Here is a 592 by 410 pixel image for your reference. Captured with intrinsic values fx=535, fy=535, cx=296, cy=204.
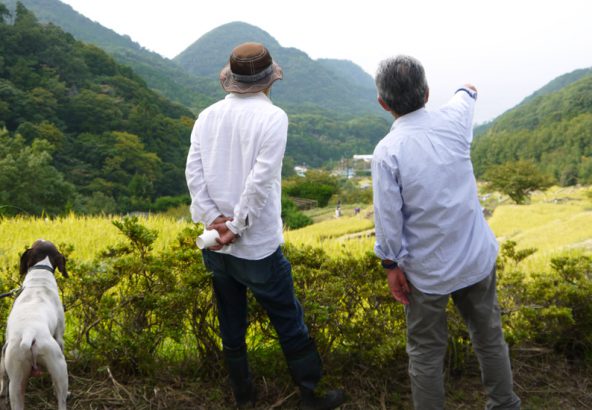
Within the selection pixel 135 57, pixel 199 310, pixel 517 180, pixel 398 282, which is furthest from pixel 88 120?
pixel 135 57

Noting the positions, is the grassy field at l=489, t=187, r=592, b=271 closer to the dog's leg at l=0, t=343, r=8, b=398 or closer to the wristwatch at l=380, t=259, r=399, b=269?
the wristwatch at l=380, t=259, r=399, b=269

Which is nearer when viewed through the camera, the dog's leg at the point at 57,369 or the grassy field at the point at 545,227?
the dog's leg at the point at 57,369

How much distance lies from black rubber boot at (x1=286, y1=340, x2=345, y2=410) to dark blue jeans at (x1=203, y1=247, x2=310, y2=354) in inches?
1.9

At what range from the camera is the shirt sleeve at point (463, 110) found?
2.33 meters

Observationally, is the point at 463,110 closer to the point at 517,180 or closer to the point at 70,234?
the point at 70,234

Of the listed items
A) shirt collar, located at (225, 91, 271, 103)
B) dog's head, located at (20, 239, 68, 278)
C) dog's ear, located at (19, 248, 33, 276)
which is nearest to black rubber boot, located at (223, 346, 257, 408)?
dog's head, located at (20, 239, 68, 278)

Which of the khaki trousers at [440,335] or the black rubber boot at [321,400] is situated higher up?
the khaki trousers at [440,335]

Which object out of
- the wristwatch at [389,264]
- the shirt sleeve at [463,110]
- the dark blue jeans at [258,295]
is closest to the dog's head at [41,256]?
the dark blue jeans at [258,295]

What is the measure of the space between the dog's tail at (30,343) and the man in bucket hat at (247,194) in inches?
31.7

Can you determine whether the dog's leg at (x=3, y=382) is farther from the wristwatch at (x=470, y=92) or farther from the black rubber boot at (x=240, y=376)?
the wristwatch at (x=470, y=92)

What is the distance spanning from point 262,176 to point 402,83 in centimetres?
69

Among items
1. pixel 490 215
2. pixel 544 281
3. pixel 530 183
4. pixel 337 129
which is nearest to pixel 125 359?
pixel 544 281

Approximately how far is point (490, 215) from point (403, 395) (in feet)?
121

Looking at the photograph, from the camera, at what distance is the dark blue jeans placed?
2416mm
